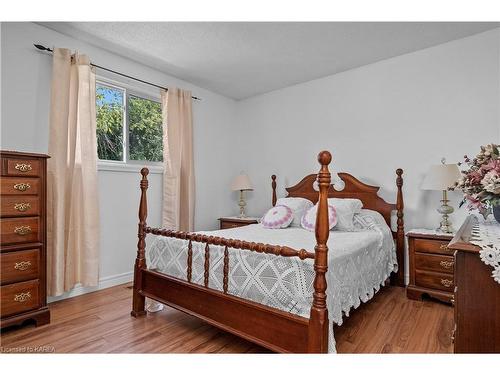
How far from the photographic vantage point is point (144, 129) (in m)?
3.45

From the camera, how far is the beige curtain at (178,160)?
3.46m

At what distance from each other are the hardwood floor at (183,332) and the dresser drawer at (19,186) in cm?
96

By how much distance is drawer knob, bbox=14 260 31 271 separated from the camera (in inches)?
78.6

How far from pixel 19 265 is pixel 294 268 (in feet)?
6.15

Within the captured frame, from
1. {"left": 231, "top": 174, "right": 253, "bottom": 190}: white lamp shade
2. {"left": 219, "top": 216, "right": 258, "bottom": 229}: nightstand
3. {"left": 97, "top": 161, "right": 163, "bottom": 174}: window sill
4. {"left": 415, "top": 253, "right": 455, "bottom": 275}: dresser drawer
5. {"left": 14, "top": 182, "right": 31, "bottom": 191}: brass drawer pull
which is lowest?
{"left": 415, "top": 253, "right": 455, "bottom": 275}: dresser drawer

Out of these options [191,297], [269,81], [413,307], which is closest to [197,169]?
[269,81]

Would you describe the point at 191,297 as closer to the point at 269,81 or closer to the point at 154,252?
the point at 154,252

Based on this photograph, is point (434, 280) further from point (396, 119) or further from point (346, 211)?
point (396, 119)

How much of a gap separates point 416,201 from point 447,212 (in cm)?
37

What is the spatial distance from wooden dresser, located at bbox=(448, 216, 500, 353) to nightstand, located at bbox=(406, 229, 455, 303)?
63.2 inches

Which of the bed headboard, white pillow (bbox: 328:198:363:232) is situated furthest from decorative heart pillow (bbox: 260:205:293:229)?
the bed headboard

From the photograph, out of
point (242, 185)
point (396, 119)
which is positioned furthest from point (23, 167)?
point (396, 119)

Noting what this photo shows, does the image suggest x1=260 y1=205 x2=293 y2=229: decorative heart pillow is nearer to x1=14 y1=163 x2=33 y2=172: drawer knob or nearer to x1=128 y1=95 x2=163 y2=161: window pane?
x1=128 y1=95 x2=163 y2=161: window pane

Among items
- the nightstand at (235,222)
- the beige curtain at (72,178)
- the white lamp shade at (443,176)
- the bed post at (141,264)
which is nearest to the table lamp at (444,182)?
the white lamp shade at (443,176)
